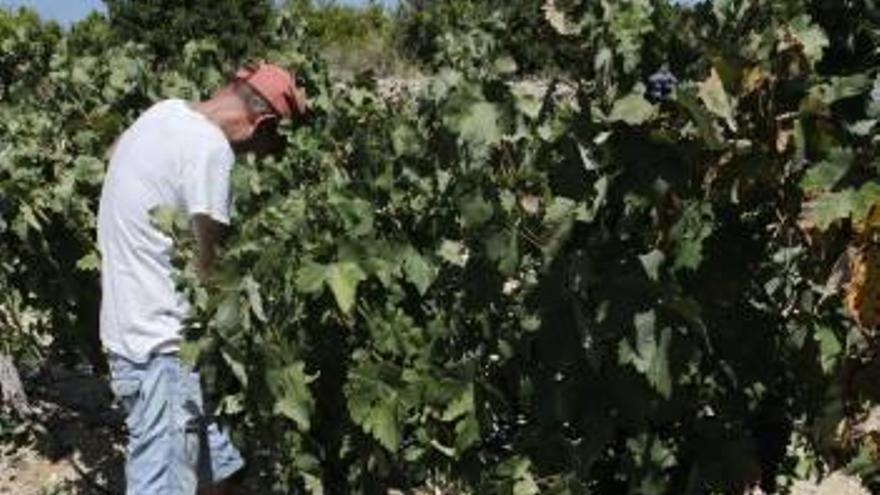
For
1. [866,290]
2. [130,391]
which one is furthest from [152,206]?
[866,290]

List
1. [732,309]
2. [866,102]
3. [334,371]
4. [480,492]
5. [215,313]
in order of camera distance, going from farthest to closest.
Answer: [334,371], [215,313], [480,492], [732,309], [866,102]

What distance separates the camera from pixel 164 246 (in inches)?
145

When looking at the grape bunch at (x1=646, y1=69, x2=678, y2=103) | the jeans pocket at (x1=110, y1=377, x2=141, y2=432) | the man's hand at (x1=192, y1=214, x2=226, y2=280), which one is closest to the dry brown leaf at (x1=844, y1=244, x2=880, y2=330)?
the grape bunch at (x1=646, y1=69, x2=678, y2=103)

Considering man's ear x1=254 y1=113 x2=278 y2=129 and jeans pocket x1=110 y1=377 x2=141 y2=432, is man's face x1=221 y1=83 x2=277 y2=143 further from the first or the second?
jeans pocket x1=110 y1=377 x2=141 y2=432

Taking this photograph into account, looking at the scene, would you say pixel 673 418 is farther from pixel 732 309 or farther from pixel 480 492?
pixel 480 492

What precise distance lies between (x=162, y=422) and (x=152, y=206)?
568 mm

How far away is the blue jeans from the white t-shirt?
57mm

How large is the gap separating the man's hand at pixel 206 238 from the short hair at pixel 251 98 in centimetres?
35

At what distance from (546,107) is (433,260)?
794 mm

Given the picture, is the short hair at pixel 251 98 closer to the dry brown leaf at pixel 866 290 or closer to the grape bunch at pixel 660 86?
the grape bunch at pixel 660 86

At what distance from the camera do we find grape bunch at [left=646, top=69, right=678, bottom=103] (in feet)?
7.94

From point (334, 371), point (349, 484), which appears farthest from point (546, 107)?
point (349, 484)

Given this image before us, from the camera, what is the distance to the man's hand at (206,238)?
350 centimetres

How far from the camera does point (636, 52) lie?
2.46 m
